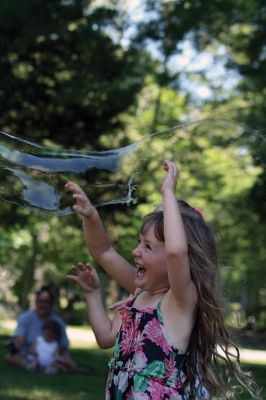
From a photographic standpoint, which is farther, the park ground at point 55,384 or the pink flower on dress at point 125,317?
the park ground at point 55,384

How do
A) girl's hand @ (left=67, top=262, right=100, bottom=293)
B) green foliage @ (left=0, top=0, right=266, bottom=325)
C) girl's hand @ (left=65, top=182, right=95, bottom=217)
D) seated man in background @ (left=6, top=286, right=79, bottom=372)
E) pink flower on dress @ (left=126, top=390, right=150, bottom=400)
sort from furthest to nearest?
green foliage @ (left=0, top=0, right=266, bottom=325) → seated man in background @ (left=6, top=286, right=79, bottom=372) → girl's hand @ (left=67, top=262, right=100, bottom=293) → girl's hand @ (left=65, top=182, right=95, bottom=217) → pink flower on dress @ (left=126, top=390, right=150, bottom=400)

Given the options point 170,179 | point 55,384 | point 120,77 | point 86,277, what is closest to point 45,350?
point 55,384

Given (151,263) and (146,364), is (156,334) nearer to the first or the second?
(146,364)

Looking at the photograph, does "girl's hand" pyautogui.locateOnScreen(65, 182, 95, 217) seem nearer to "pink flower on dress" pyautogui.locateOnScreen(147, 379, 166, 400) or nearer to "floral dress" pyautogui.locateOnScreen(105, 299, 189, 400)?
"floral dress" pyautogui.locateOnScreen(105, 299, 189, 400)

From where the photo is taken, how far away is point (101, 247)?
3096 mm

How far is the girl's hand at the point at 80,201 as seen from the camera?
2.83m

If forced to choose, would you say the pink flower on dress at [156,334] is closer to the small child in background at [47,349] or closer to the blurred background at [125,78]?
the small child in background at [47,349]

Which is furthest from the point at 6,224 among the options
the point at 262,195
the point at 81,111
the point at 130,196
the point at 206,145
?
the point at 130,196

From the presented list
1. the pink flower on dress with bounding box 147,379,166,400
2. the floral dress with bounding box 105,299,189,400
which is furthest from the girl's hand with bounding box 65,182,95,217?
the pink flower on dress with bounding box 147,379,166,400

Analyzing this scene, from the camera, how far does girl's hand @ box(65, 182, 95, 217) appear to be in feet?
9.29

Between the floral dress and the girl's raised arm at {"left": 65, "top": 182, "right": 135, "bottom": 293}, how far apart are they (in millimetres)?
439

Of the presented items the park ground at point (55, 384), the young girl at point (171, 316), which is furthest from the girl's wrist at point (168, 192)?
the park ground at point (55, 384)

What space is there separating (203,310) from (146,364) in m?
0.28

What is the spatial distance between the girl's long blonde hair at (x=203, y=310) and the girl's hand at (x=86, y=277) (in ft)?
1.24
